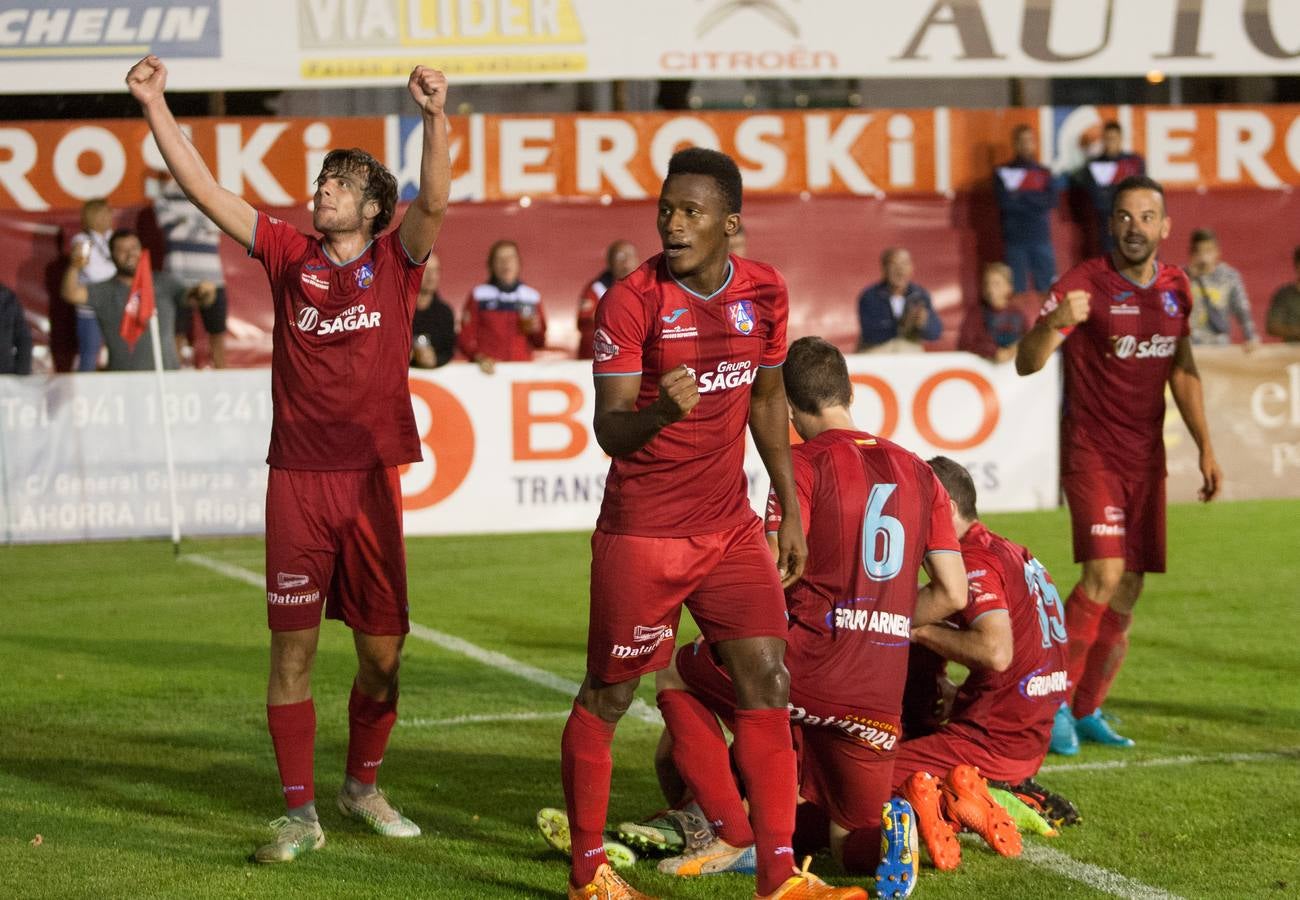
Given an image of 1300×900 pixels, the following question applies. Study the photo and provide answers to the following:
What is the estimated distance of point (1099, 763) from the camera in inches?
284

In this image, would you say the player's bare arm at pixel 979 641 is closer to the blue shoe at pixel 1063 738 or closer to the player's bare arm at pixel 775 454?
the player's bare arm at pixel 775 454

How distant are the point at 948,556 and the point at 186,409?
995 centimetres

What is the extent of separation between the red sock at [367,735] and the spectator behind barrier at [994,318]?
11.2 metres

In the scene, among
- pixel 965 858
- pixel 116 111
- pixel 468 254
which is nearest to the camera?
pixel 965 858

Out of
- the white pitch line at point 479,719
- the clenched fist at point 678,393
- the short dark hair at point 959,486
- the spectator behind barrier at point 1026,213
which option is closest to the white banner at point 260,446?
the spectator behind barrier at point 1026,213

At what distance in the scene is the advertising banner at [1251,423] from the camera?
1591cm

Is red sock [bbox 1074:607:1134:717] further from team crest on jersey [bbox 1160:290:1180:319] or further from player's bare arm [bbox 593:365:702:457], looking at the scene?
player's bare arm [bbox 593:365:702:457]

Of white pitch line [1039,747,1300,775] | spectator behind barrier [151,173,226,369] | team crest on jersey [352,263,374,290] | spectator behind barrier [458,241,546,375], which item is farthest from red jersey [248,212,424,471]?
spectator behind barrier [151,173,226,369]

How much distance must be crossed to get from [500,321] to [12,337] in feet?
14.5

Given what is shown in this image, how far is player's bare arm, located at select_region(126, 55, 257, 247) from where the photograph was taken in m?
5.89

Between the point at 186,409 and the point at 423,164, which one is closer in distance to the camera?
the point at 423,164

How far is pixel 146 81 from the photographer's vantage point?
5.94m

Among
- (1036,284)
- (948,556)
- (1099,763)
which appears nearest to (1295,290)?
(1036,284)

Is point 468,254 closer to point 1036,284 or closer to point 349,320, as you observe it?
point 1036,284
